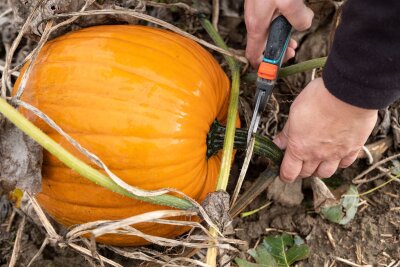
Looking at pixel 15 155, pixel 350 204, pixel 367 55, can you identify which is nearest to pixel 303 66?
pixel 350 204

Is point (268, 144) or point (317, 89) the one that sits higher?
point (317, 89)

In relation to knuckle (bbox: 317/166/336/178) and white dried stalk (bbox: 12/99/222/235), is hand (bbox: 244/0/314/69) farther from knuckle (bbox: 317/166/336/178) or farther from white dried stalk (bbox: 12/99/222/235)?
white dried stalk (bbox: 12/99/222/235)

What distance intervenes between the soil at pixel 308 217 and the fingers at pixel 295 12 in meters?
0.48

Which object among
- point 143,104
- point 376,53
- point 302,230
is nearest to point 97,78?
point 143,104

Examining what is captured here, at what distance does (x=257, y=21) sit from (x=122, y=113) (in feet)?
1.80

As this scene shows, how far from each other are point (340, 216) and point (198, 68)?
0.84 metres

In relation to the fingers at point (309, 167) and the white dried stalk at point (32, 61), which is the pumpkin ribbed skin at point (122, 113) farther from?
the fingers at point (309, 167)

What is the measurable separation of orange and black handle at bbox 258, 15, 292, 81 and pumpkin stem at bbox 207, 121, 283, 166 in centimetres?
24

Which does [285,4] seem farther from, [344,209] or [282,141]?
[344,209]

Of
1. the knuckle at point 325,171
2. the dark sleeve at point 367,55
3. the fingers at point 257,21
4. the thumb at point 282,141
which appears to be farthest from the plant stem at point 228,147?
the dark sleeve at point 367,55

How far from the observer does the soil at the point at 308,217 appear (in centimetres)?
207

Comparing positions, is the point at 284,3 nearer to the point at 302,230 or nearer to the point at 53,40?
the point at 53,40

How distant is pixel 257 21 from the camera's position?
1763 millimetres

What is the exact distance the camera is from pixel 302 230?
2125 mm
